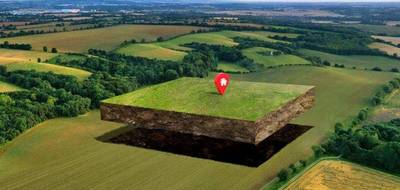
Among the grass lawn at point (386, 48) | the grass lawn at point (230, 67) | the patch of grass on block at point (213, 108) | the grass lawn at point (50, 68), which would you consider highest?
the patch of grass on block at point (213, 108)

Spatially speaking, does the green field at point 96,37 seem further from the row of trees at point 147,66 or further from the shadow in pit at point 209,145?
the shadow in pit at point 209,145

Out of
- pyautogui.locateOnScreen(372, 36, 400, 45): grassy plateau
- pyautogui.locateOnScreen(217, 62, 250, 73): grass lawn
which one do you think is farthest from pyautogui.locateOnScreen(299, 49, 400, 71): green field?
pyautogui.locateOnScreen(372, 36, 400, 45): grassy plateau

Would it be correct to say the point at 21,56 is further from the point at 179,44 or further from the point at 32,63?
the point at 179,44

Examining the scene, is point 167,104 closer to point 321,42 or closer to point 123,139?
point 123,139

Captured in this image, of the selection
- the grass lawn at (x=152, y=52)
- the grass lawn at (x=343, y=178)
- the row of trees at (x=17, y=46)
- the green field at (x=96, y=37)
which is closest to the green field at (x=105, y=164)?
the grass lawn at (x=343, y=178)

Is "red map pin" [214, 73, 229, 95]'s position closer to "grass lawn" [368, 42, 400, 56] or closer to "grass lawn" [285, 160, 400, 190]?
"grass lawn" [285, 160, 400, 190]

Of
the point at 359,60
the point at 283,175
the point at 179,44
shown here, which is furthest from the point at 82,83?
the point at 359,60

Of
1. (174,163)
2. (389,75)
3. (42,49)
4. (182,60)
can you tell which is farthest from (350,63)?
(174,163)
